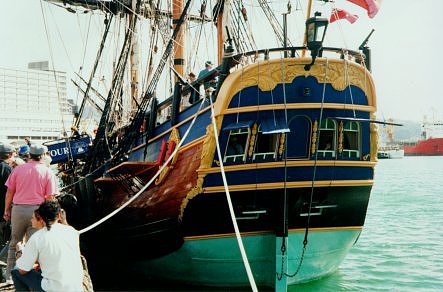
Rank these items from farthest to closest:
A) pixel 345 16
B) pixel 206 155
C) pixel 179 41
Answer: pixel 179 41, pixel 345 16, pixel 206 155

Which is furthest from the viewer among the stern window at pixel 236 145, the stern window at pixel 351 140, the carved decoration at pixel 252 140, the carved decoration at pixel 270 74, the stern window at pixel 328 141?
the stern window at pixel 351 140

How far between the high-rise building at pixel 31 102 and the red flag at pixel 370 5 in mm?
87567

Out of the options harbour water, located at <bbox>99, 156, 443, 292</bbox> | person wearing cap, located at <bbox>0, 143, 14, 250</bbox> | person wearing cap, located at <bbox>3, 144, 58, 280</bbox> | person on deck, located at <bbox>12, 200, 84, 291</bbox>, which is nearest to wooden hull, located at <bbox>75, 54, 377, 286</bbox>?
harbour water, located at <bbox>99, 156, 443, 292</bbox>

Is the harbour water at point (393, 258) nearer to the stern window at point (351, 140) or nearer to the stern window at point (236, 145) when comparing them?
A: the stern window at point (236, 145)

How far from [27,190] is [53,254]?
92.5 inches

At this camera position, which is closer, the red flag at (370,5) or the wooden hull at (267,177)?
the wooden hull at (267,177)

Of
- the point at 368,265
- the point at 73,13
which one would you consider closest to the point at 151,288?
the point at 368,265

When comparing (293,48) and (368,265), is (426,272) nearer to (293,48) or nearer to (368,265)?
(368,265)

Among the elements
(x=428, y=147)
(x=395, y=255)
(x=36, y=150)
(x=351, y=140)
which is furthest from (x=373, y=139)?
(x=428, y=147)

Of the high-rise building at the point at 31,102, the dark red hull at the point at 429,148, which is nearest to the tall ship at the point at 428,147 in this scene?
the dark red hull at the point at 429,148

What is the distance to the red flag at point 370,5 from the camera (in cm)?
832

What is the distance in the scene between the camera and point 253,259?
8.70 metres

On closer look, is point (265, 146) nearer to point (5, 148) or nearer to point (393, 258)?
point (5, 148)

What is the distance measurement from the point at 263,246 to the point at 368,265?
5462mm
